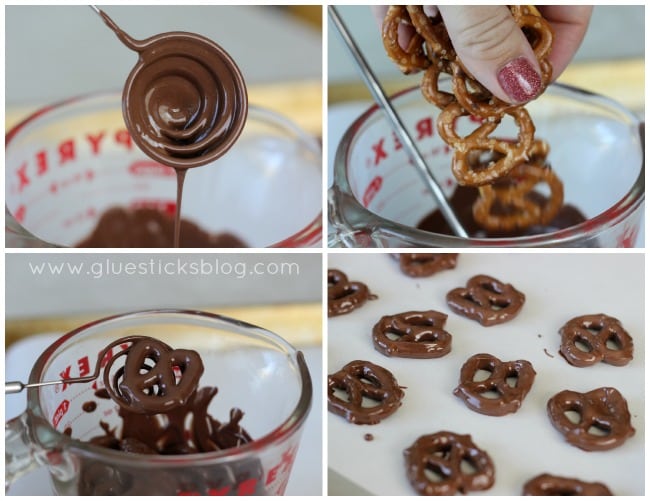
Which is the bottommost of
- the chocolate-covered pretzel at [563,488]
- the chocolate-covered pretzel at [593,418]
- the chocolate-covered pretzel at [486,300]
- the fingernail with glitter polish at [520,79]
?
the chocolate-covered pretzel at [563,488]

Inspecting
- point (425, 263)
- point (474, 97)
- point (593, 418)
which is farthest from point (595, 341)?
point (474, 97)

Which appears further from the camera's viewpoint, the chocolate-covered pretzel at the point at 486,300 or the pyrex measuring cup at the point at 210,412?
the chocolate-covered pretzel at the point at 486,300

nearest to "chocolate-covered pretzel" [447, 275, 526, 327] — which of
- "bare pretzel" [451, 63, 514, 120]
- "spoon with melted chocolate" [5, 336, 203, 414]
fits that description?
"bare pretzel" [451, 63, 514, 120]

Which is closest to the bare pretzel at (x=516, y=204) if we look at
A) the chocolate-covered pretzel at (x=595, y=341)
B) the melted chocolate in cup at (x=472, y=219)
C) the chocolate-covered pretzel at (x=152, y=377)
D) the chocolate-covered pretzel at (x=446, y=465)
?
the melted chocolate in cup at (x=472, y=219)

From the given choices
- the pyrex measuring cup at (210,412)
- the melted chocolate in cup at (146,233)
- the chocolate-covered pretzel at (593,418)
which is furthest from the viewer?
the melted chocolate in cup at (146,233)

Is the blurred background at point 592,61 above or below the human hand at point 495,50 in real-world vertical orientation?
above

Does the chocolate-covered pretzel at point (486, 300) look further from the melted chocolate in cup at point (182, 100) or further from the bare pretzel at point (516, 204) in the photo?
the melted chocolate in cup at point (182, 100)

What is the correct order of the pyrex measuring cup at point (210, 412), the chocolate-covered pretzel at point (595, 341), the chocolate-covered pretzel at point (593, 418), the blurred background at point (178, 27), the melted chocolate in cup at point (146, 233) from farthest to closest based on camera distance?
the blurred background at point (178, 27), the melted chocolate in cup at point (146, 233), the chocolate-covered pretzel at point (595, 341), the chocolate-covered pretzel at point (593, 418), the pyrex measuring cup at point (210, 412)
